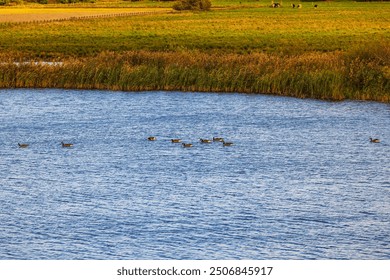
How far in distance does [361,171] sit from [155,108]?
45.2ft

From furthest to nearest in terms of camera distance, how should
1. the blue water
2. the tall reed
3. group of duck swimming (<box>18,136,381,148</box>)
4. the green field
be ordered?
the green field → the tall reed → group of duck swimming (<box>18,136,381,148</box>) → the blue water

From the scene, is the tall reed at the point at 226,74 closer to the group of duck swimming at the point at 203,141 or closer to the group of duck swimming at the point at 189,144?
the group of duck swimming at the point at 189,144

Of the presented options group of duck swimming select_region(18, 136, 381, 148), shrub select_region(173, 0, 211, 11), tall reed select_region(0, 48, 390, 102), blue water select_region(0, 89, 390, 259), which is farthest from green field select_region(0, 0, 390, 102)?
shrub select_region(173, 0, 211, 11)

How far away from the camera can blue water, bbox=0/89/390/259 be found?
2136 centimetres

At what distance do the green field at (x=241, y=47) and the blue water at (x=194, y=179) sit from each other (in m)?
1.57

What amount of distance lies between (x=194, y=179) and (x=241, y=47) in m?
43.1

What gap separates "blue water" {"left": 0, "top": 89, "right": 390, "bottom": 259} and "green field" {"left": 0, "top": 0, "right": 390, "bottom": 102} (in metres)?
1.57

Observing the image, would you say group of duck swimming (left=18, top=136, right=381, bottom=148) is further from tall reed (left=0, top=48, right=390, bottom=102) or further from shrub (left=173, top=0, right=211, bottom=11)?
shrub (left=173, top=0, right=211, bottom=11)

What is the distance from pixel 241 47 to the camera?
69.8 m

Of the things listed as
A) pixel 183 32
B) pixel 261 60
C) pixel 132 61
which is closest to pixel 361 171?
pixel 261 60

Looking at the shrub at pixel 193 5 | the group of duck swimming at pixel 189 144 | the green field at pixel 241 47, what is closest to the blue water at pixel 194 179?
the group of duck swimming at pixel 189 144

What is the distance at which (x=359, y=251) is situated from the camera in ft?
68.2

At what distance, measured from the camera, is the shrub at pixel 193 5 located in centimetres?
13975
